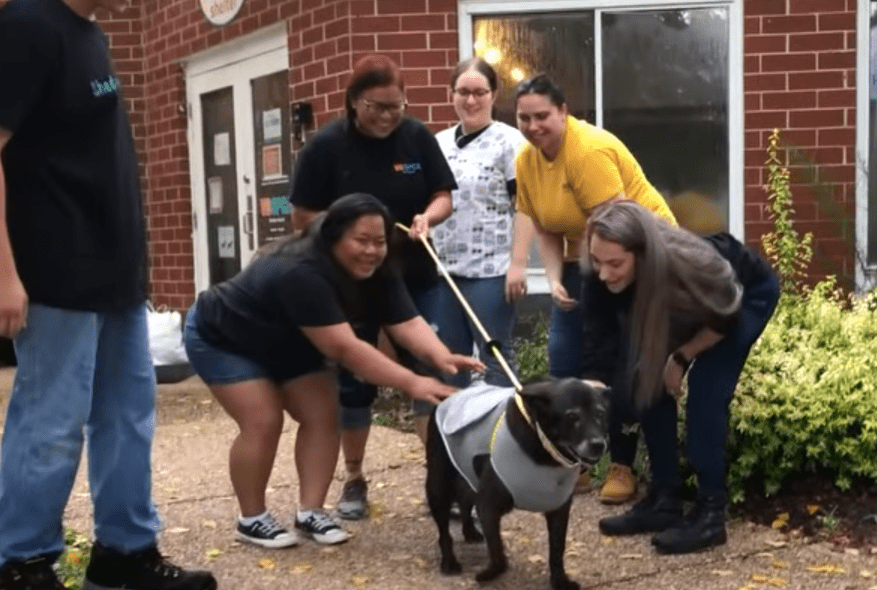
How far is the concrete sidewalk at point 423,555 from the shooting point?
423 centimetres

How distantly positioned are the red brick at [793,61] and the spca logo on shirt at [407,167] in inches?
131

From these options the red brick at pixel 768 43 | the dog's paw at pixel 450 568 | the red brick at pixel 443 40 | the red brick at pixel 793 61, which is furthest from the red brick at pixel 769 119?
the dog's paw at pixel 450 568

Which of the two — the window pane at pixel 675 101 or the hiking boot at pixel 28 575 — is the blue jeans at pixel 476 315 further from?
the window pane at pixel 675 101

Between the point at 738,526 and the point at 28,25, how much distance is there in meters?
3.10

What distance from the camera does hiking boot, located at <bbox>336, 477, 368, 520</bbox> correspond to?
16.5ft

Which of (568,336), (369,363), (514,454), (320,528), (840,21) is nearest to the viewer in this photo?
(514,454)

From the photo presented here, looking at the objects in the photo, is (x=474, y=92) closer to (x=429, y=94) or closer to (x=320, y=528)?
(x=320, y=528)

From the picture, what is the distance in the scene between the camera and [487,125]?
557 cm

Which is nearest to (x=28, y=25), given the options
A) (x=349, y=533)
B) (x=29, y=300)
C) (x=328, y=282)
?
(x=29, y=300)

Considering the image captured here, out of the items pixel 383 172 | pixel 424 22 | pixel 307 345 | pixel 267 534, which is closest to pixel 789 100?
pixel 424 22

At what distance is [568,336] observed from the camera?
16.9 feet

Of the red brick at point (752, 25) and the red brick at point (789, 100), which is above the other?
the red brick at point (752, 25)

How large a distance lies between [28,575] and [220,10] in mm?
6195

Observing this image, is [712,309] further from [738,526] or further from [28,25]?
[28,25]
